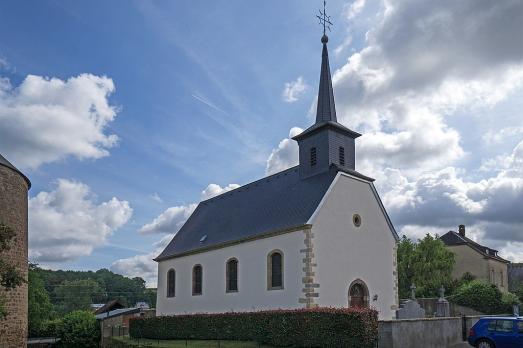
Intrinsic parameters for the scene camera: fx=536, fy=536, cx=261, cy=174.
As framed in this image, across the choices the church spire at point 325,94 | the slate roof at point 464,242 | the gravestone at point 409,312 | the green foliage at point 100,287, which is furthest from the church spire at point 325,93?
the green foliage at point 100,287

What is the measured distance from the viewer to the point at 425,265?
45.6 m

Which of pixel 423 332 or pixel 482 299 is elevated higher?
pixel 423 332

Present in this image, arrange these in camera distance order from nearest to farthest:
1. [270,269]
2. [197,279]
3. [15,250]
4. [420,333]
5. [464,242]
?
[420,333]
[270,269]
[15,250]
[197,279]
[464,242]

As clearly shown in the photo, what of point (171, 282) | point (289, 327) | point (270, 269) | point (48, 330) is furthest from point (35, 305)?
point (289, 327)

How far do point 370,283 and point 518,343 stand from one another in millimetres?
8203

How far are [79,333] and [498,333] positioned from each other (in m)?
24.8

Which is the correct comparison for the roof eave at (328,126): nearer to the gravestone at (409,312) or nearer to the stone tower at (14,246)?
the gravestone at (409,312)

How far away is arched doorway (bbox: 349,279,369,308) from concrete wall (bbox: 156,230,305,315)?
2624 millimetres

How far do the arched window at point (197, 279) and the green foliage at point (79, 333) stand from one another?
25.2 feet

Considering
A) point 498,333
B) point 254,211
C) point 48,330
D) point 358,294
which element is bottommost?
point 48,330

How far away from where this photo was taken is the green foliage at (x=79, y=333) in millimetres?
32562

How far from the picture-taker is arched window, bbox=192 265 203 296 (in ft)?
97.6

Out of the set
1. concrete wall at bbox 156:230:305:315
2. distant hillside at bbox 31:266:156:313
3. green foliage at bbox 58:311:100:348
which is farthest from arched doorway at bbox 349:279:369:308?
Result: distant hillside at bbox 31:266:156:313

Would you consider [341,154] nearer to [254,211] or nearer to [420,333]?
[254,211]
